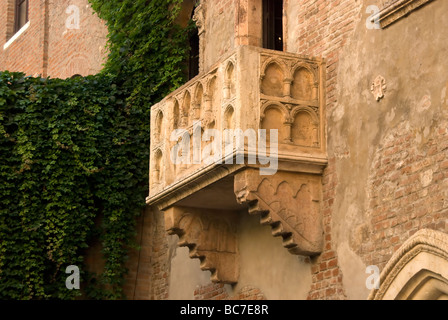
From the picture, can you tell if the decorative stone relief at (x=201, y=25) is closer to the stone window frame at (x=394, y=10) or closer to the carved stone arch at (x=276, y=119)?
the carved stone arch at (x=276, y=119)

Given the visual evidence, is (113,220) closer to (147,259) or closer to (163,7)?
(147,259)

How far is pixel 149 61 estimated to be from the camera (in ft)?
47.3

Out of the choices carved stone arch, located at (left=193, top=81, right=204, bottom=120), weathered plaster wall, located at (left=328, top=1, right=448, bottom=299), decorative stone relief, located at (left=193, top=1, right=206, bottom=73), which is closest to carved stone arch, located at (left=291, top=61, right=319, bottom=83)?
weathered plaster wall, located at (left=328, top=1, right=448, bottom=299)

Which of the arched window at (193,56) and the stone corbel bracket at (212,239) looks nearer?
the stone corbel bracket at (212,239)

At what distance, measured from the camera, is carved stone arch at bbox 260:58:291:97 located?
34.1 ft

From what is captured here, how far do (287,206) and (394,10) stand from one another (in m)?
2.17

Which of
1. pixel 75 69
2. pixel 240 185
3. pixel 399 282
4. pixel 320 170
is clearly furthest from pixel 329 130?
pixel 75 69

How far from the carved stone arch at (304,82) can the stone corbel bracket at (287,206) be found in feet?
2.60

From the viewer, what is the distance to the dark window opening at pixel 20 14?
67.3 ft

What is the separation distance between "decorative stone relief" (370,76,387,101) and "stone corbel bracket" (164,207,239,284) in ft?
9.88

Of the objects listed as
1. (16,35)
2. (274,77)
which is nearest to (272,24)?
(274,77)

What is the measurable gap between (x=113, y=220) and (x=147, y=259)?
0.79 m

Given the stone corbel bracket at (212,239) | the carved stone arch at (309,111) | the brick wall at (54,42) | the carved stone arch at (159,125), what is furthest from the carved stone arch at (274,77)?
the brick wall at (54,42)

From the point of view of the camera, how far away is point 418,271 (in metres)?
8.79
